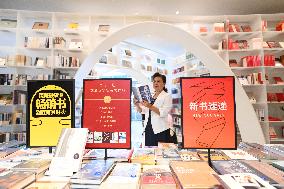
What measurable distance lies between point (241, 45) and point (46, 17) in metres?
4.84

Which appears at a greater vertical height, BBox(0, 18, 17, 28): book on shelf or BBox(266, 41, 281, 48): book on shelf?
BBox(0, 18, 17, 28): book on shelf

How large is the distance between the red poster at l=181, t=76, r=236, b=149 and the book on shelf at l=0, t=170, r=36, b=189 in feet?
2.42

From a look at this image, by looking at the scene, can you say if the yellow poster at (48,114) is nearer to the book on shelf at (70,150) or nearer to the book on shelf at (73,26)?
the book on shelf at (70,150)

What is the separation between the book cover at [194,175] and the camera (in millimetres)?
838

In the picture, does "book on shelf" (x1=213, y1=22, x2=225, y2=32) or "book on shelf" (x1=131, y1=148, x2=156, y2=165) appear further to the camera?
"book on shelf" (x1=213, y1=22, x2=225, y2=32)

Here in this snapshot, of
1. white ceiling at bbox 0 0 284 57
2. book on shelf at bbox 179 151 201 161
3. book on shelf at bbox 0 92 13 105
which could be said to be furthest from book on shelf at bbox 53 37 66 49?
book on shelf at bbox 179 151 201 161

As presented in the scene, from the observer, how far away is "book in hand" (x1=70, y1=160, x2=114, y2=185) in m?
0.92

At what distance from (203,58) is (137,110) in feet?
3.73

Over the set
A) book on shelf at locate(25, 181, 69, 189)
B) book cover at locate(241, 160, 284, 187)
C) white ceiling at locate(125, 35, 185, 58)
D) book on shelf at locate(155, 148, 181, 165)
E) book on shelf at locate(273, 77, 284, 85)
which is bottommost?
book on shelf at locate(25, 181, 69, 189)

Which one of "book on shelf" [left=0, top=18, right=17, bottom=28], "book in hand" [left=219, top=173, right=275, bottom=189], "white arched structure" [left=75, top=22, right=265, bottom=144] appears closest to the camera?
"book in hand" [left=219, top=173, right=275, bottom=189]

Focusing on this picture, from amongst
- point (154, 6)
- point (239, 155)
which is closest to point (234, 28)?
point (154, 6)

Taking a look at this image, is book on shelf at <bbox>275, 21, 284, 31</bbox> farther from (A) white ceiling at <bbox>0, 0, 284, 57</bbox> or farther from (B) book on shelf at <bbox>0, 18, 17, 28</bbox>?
(B) book on shelf at <bbox>0, 18, 17, 28</bbox>

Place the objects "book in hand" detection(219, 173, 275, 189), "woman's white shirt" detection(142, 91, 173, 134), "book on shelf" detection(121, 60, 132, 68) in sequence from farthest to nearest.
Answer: "book on shelf" detection(121, 60, 132, 68) → "woman's white shirt" detection(142, 91, 173, 134) → "book in hand" detection(219, 173, 275, 189)

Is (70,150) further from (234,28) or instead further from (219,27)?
(234,28)
